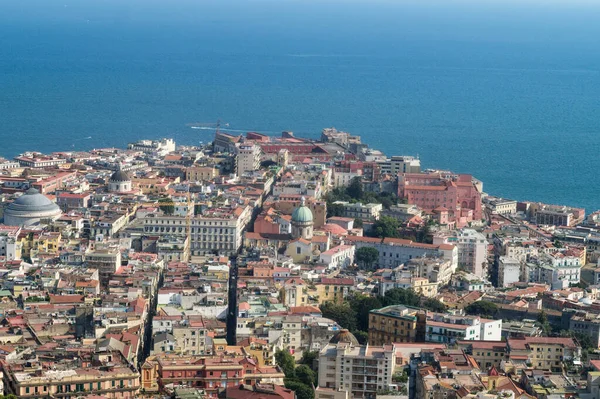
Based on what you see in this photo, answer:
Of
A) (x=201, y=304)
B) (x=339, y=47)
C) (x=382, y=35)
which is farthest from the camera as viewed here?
(x=382, y=35)

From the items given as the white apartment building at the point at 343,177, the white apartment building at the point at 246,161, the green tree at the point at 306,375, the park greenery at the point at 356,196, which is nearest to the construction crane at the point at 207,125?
the white apartment building at the point at 246,161

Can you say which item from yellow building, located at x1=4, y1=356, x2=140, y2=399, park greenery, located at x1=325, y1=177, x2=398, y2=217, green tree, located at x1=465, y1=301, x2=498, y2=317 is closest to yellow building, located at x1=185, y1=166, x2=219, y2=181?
park greenery, located at x1=325, y1=177, x2=398, y2=217

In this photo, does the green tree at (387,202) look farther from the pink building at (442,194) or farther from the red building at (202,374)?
the red building at (202,374)

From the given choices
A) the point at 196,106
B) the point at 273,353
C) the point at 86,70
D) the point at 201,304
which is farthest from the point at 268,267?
the point at 86,70

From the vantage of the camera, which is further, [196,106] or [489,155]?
[196,106]

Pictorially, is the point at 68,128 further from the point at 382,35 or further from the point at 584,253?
the point at 382,35

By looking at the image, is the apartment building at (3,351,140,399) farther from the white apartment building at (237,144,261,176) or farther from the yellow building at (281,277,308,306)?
the white apartment building at (237,144,261,176)
